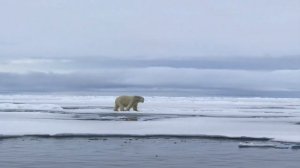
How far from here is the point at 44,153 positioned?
12.9 metres

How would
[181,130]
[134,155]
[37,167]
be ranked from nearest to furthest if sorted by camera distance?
[37,167]
[134,155]
[181,130]

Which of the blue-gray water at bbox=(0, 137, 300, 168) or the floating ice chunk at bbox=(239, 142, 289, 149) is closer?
the blue-gray water at bbox=(0, 137, 300, 168)

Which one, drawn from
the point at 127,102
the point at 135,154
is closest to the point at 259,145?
the point at 135,154

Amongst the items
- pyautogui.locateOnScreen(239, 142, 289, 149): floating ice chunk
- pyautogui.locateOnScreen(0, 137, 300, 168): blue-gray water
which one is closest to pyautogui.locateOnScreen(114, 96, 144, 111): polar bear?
pyautogui.locateOnScreen(0, 137, 300, 168): blue-gray water

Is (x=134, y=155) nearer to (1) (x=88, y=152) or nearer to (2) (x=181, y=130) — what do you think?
(1) (x=88, y=152)

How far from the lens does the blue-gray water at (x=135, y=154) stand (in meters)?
11.4

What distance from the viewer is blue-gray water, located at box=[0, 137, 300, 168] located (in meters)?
11.4

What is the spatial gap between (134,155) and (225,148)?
2.68 meters

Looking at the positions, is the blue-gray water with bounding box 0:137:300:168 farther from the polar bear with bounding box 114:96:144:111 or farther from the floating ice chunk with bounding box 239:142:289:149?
the polar bear with bounding box 114:96:144:111

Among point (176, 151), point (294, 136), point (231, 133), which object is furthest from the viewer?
point (231, 133)

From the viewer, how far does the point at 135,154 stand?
42.3 feet

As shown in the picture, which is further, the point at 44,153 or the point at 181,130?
the point at 181,130

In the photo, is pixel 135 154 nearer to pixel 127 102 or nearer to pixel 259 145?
pixel 259 145

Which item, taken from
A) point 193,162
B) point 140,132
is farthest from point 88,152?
point 140,132
